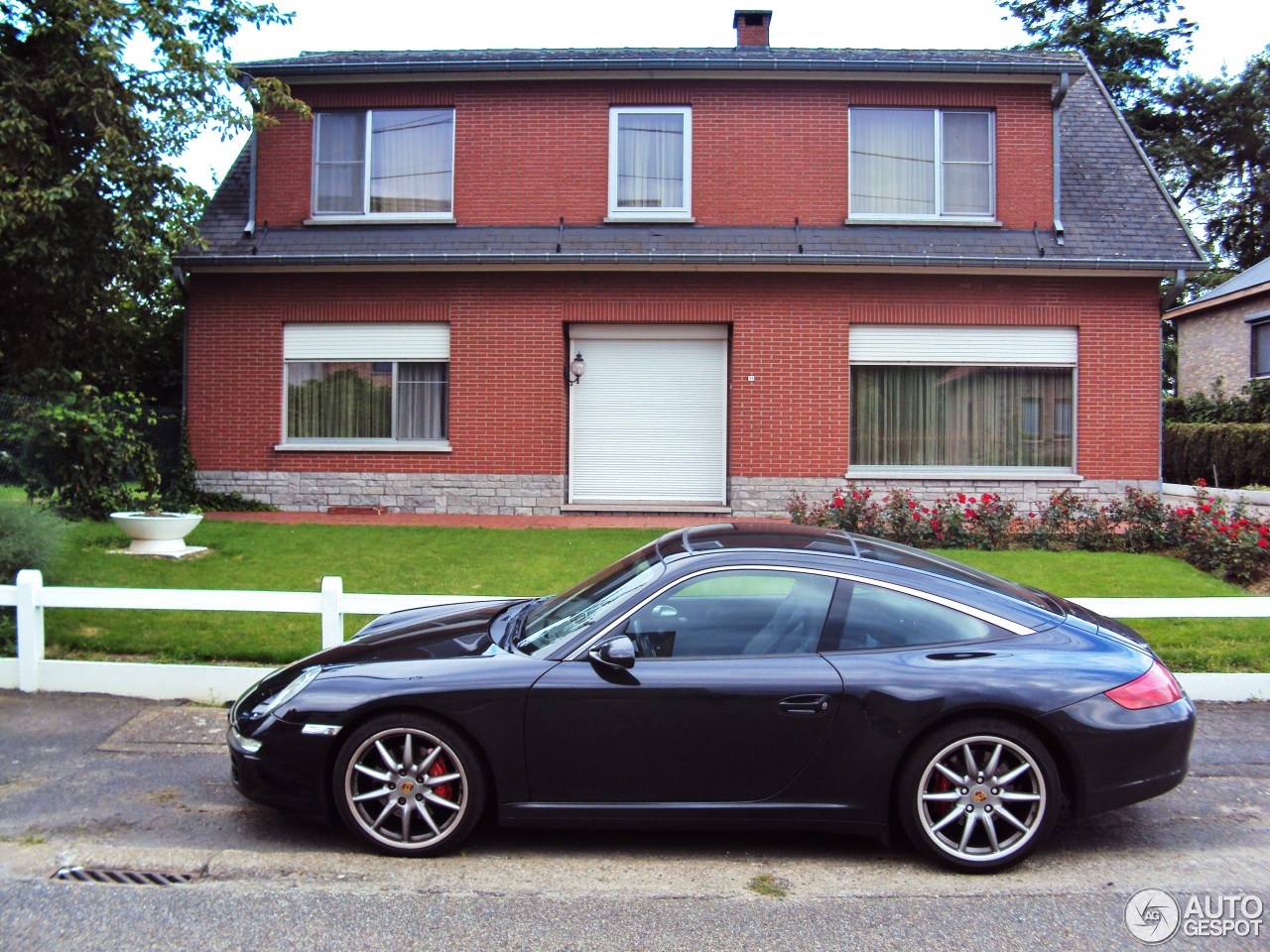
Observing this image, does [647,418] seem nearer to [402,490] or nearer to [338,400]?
[402,490]

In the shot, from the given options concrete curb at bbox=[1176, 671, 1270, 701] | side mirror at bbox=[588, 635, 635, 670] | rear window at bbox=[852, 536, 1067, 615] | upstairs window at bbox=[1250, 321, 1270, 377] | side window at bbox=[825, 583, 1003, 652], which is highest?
upstairs window at bbox=[1250, 321, 1270, 377]

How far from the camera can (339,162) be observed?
49.4 ft

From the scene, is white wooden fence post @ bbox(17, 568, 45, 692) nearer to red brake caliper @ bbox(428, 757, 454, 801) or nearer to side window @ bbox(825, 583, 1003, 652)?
red brake caliper @ bbox(428, 757, 454, 801)

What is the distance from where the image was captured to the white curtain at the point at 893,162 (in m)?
14.7

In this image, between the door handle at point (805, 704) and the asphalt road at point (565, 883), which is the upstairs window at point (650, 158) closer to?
the asphalt road at point (565, 883)

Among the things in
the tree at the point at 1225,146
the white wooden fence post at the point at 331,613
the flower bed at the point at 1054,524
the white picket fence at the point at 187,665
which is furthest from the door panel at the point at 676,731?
the tree at the point at 1225,146

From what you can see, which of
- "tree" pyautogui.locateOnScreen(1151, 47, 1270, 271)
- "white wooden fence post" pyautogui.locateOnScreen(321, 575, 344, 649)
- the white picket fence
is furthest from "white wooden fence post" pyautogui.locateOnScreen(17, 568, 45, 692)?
"tree" pyautogui.locateOnScreen(1151, 47, 1270, 271)

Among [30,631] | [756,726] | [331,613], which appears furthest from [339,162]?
[756,726]

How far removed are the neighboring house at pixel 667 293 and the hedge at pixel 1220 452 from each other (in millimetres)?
8612

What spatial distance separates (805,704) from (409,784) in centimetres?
170

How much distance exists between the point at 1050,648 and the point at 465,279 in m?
11.3

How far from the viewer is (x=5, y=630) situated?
290 inches

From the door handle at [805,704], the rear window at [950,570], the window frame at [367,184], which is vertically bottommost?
the door handle at [805,704]

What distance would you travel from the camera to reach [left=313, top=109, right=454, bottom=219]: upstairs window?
15.0 metres
